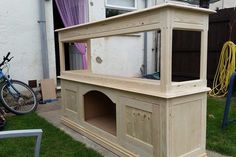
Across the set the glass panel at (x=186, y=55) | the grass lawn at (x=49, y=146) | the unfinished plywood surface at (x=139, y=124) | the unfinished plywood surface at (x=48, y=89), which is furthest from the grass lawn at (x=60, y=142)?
the glass panel at (x=186, y=55)

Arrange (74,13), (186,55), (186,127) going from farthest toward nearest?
(186,55) → (74,13) → (186,127)

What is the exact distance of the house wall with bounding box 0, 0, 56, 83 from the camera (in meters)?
4.27

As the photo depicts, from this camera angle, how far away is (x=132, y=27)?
6.52 ft

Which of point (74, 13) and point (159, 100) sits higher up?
point (74, 13)

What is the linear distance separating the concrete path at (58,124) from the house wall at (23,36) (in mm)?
805

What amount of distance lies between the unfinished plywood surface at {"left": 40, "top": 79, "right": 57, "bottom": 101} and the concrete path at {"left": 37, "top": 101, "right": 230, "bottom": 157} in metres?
0.22

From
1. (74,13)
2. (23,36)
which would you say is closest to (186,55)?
(74,13)

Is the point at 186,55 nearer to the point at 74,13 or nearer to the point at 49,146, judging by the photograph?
the point at 74,13

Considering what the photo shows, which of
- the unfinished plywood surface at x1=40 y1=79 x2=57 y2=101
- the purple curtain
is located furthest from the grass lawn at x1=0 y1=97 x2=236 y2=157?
the purple curtain

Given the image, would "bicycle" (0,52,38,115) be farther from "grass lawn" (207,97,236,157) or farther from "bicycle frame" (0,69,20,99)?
"grass lawn" (207,97,236,157)


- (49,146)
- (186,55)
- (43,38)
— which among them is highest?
(43,38)

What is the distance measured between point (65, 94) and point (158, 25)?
1919 millimetres

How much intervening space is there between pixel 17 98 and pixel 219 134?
10.5 feet

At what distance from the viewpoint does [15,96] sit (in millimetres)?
4008
